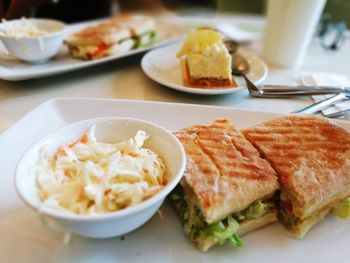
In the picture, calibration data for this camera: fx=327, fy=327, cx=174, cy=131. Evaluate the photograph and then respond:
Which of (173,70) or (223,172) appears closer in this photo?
(223,172)

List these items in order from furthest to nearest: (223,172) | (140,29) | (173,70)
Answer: (140,29) → (173,70) → (223,172)

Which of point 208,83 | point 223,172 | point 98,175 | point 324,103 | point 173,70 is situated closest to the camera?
point 98,175

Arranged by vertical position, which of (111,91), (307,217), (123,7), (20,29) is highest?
(20,29)

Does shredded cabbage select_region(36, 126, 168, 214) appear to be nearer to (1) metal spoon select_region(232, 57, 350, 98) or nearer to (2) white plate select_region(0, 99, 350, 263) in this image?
(2) white plate select_region(0, 99, 350, 263)

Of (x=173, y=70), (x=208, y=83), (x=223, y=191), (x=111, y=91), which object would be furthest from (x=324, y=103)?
(x=111, y=91)

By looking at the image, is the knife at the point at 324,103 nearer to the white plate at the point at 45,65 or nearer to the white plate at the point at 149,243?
the white plate at the point at 149,243

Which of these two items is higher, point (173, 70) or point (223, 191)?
point (223, 191)

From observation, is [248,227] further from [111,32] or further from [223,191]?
[111,32]

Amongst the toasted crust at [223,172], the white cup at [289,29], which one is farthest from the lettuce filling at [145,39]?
the toasted crust at [223,172]
